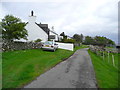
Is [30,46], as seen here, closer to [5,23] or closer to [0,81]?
[5,23]

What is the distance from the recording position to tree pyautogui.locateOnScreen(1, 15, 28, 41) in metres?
16.2

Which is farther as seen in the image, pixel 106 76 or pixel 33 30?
pixel 33 30

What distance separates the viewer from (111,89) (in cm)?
471

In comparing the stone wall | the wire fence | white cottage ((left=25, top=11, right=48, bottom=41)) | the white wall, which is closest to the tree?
the stone wall

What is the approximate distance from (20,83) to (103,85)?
3.85 metres

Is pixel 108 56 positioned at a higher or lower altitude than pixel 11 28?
lower

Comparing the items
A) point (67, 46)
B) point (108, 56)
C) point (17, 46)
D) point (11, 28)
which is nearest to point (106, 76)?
point (108, 56)

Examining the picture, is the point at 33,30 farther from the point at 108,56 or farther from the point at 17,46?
the point at 108,56

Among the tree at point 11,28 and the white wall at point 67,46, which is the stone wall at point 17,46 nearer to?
the tree at point 11,28

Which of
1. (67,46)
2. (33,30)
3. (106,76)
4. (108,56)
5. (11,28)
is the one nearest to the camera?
(106,76)

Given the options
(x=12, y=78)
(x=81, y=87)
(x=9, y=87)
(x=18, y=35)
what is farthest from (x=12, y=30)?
(x=81, y=87)

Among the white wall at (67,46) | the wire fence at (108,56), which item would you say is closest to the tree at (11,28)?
the white wall at (67,46)

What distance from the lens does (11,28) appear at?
16.1m

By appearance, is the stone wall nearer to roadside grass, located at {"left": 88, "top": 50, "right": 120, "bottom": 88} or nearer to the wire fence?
roadside grass, located at {"left": 88, "top": 50, "right": 120, "bottom": 88}
